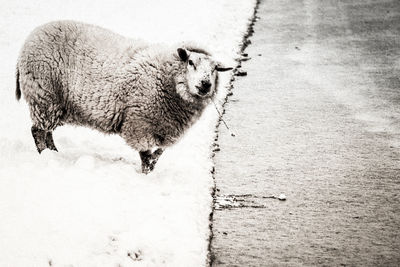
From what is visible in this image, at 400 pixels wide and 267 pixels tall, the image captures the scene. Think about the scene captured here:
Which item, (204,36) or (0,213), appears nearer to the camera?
(0,213)

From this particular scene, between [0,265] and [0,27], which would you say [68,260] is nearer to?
[0,265]

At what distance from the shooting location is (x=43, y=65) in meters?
4.11

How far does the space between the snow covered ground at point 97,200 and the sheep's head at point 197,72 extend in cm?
99

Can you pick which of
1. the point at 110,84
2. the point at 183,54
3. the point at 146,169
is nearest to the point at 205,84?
the point at 183,54

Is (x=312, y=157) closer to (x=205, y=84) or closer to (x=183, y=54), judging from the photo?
(x=205, y=84)

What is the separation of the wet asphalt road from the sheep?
108 cm

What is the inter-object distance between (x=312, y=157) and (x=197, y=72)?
206 cm

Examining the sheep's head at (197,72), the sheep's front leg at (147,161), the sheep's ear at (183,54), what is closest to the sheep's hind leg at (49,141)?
the sheep's front leg at (147,161)

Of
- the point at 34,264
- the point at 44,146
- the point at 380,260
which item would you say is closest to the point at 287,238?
the point at 380,260

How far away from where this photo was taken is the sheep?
4133 millimetres

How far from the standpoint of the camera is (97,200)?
353 centimetres

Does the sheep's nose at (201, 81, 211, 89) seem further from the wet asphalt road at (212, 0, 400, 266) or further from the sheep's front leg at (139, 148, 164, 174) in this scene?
the wet asphalt road at (212, 0, 400, 266)

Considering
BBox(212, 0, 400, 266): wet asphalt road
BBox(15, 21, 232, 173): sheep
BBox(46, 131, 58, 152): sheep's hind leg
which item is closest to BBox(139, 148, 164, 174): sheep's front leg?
BBox(15, 21, 232, 173): sheep

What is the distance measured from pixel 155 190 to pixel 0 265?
66.0 inches
